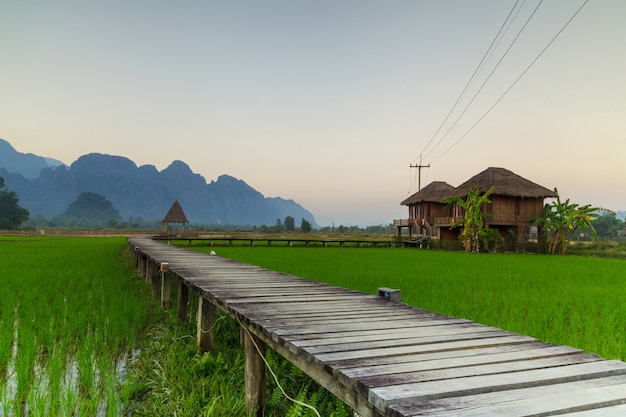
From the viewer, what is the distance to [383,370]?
192 cm

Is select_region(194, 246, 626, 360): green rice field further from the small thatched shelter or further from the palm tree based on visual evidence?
the small thatched shelter

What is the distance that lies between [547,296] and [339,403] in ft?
19.9

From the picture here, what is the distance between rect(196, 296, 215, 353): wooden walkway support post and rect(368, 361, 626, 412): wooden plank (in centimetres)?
313

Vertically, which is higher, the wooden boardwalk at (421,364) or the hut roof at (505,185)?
the hut roof at (505,185)

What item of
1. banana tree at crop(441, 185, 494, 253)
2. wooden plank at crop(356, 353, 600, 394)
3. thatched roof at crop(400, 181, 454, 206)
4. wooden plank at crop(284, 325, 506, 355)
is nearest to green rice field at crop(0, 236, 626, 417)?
wooden plank at crop(284, 325, 506, 355)

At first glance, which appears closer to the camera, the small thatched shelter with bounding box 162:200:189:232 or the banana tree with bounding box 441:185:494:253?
the banana tree with bounding box 441:185:494:253

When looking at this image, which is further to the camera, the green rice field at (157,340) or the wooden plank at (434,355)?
the green rice field at (157,340)

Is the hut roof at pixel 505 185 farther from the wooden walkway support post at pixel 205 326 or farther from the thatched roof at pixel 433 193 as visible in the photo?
the wooden walkway support post at pixel 205 326

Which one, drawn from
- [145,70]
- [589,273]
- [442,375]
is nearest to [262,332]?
[442,375]

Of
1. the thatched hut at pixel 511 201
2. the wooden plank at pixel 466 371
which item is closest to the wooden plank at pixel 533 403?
the wooden plank at pixel 466 371

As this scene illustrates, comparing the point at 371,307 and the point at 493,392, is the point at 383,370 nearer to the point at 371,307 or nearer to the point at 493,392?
the point at 493,392

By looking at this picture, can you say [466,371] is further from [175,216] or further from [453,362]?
[175,216]

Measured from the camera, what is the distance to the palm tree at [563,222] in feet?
82.6

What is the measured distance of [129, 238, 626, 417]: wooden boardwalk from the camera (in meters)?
1.59
